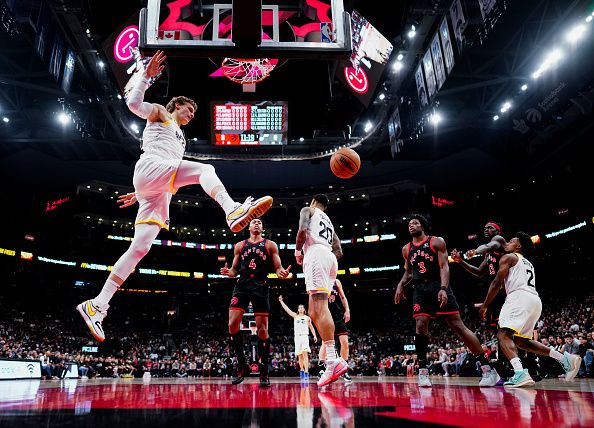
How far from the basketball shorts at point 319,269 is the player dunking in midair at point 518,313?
235 centimetres

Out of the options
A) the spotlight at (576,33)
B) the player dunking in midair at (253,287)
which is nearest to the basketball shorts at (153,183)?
the player dunking in midair at (253,287)

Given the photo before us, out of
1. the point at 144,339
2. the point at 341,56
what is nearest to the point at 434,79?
the point at 341,56

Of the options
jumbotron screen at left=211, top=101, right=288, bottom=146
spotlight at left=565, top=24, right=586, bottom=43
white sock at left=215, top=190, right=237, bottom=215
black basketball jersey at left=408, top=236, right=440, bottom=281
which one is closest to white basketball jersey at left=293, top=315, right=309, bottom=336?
jumbotron screen at left=211, top=101, right=288, bottom=146

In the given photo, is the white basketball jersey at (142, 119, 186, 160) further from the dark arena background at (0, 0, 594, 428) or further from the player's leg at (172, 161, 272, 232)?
the player's leg at (172, 161, 272, 232)

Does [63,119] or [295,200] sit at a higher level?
[295,200]

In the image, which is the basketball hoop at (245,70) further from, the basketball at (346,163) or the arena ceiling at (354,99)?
the basketball at (346,163)

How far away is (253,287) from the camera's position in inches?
243

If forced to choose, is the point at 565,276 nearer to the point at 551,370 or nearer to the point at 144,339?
the point at 551,370

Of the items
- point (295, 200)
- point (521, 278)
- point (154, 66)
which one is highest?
point (295, 200)

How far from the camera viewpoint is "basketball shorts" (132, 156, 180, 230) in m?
3.85

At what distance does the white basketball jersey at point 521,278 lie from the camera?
563 centimetres

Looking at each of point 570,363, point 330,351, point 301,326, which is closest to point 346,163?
point 330,351

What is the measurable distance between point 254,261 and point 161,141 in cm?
265

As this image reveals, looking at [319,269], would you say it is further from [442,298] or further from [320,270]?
[442,298]
